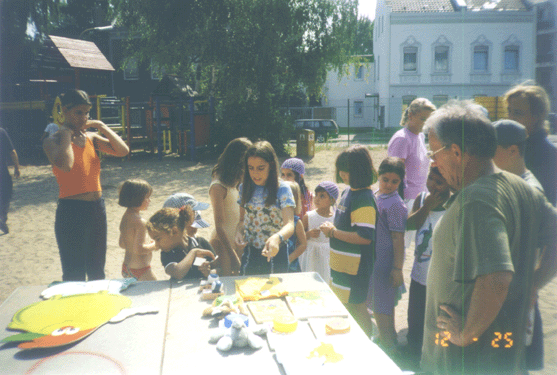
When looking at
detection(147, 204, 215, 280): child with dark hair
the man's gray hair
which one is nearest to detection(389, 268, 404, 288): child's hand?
detection(147, 204, 215, 280): child with dark hair

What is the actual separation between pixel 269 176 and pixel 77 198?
145 cm

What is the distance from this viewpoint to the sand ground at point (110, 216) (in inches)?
154

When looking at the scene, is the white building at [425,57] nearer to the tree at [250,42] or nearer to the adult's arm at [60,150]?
the tree at [250,42]

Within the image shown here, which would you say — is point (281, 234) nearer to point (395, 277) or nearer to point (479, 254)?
point (395, 277)

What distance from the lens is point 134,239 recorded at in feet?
10.5

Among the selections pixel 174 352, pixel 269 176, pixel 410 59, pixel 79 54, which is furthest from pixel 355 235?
pixel 410 59

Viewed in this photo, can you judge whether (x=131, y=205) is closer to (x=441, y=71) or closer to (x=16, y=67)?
(x=16, y=67)

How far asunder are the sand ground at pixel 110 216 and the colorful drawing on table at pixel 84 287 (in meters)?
2.12

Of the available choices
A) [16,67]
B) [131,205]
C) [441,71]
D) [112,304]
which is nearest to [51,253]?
[131,205]

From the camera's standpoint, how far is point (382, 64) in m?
28.1

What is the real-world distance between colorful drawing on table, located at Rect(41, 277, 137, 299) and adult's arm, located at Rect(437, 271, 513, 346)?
163 cm

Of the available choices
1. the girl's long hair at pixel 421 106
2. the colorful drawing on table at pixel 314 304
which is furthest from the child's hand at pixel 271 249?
the girl's long hair at pixel 421 106

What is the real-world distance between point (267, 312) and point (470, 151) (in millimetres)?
1090

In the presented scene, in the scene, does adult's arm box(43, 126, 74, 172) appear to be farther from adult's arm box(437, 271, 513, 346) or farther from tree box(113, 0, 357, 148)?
tree box(113, 0, 357, 148)
